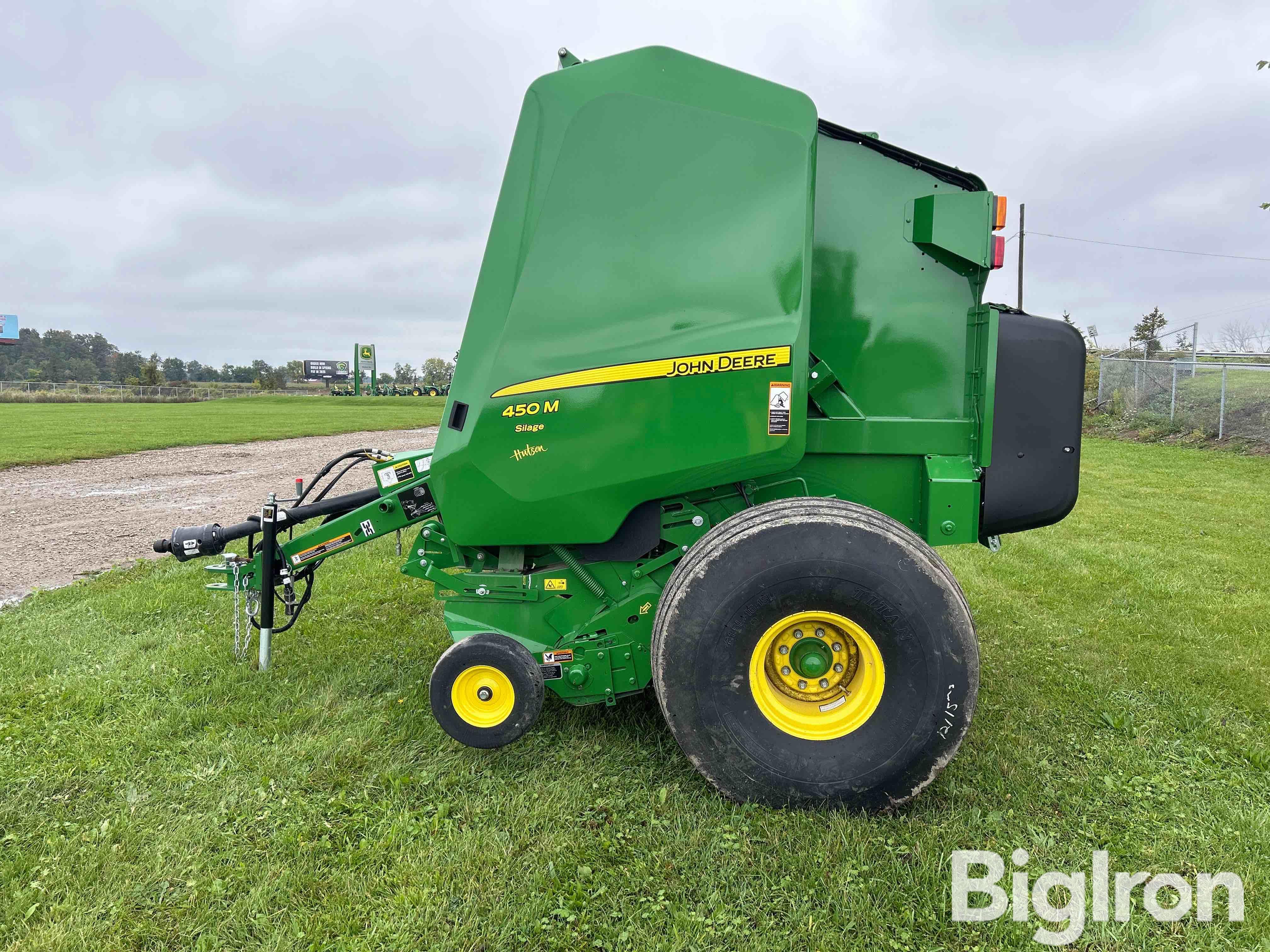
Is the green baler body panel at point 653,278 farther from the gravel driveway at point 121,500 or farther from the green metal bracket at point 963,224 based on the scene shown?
the gravel driveway at point 121,500

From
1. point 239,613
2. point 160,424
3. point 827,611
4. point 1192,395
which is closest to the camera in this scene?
point 827,611

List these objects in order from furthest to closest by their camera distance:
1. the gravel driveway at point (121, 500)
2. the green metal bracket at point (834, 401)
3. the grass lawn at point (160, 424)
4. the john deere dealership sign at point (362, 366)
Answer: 1. the john deere dealership sign at point (362, 366)
2. the grass lawn at point (160, 424)
3. the gravel driveway at point (121, 500)
4. the green metal bracket at point (834, 401)

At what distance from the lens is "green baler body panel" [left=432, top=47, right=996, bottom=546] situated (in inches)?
101

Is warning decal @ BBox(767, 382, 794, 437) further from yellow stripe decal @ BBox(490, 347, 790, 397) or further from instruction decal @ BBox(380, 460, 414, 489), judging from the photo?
instruction decal @ BBox(380, 460, 414, 489)

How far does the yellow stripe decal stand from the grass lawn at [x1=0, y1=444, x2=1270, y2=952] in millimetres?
1492

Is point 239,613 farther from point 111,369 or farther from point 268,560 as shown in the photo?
point 111,369

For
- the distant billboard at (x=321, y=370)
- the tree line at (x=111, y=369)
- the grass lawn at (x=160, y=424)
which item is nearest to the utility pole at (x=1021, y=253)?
the grass lawn at (x=160, y=424)

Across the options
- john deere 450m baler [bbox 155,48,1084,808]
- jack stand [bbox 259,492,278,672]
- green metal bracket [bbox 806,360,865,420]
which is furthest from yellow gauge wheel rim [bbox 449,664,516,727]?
green metal bracket [bbox 806,360,865,420]

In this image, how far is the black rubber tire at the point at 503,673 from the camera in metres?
2.69

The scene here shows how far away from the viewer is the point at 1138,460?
41.3ft

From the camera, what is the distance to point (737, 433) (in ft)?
8.45

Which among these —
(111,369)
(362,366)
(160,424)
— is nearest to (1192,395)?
(160,424)

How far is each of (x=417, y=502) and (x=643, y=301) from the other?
1.44 meters

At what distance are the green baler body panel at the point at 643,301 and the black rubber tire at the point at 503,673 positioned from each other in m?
0.44
